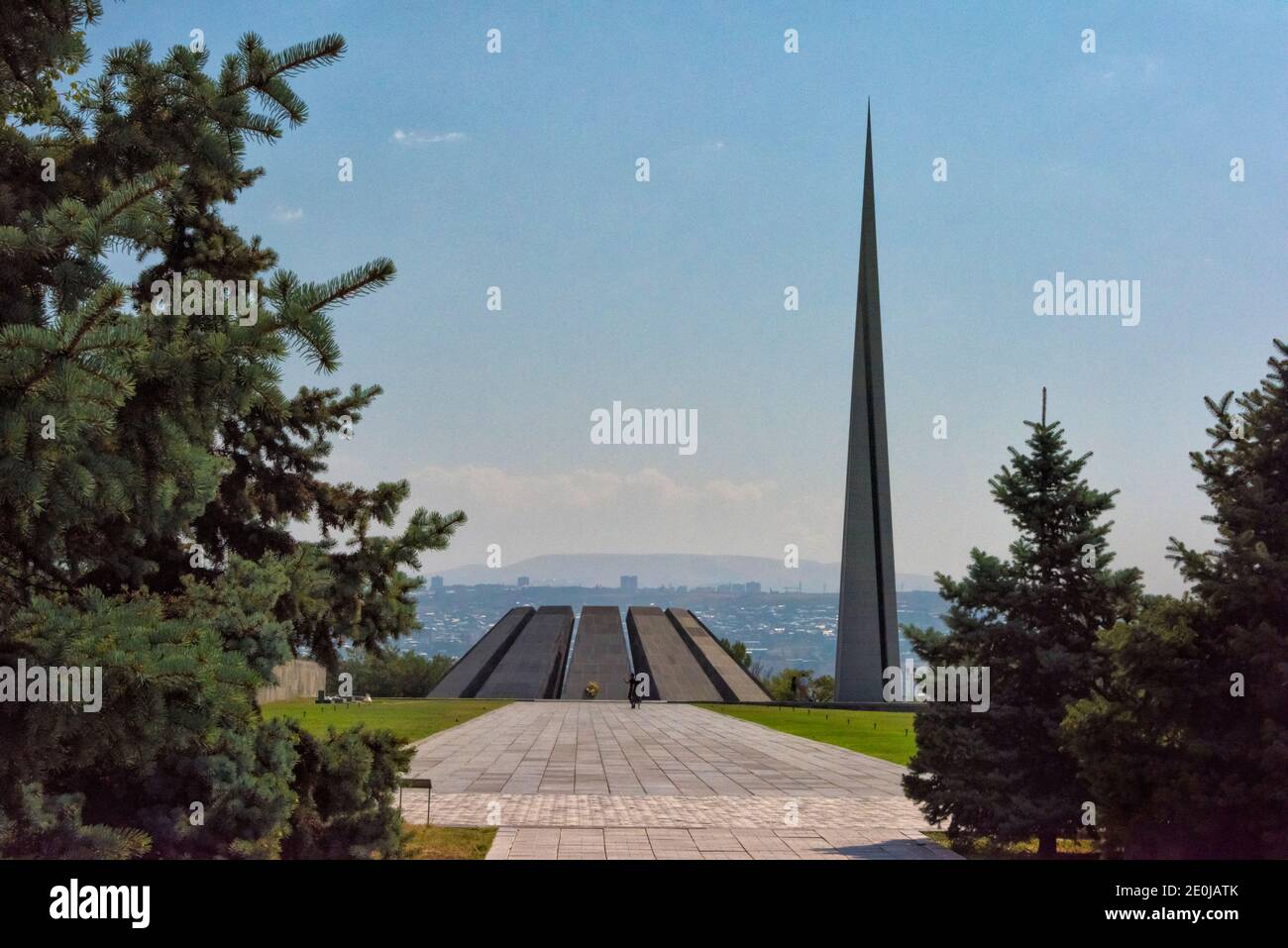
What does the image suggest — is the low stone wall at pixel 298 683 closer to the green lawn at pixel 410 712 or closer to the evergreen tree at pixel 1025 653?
the green lawn at pixel 410 712

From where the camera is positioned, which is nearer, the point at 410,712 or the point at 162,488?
the point at 162,488

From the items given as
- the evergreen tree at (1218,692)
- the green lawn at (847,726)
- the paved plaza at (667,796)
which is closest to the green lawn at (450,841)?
the paved plaza at (667,796)

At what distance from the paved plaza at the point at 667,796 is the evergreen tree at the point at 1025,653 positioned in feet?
3.13

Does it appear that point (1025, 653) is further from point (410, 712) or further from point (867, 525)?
point (867, 525)

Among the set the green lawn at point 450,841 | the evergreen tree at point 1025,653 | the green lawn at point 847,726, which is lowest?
the green lawn at point 847,726

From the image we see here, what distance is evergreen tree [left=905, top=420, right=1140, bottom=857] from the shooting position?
1063cm

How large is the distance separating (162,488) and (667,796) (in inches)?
458

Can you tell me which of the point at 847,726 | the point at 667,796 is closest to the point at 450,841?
the point at 667,796

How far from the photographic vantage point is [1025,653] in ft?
36.0

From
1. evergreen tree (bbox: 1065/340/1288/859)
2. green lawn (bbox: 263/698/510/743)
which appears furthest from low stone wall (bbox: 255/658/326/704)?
evergreen tree (bbox: 1065/340/1288/859)

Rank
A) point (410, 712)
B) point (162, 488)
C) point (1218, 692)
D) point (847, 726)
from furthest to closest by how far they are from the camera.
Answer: point (410, 712) < point (847, 726) < point (1218, 692) < point (162, 488)

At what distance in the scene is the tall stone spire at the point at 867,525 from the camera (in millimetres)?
43219

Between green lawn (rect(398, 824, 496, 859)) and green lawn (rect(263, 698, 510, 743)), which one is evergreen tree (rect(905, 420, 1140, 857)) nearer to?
green lawn (rect(398, 824, 496, 859))
